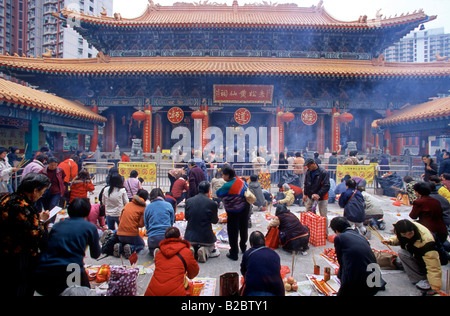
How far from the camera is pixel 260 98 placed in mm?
13742

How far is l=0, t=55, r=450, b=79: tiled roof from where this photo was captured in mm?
11883

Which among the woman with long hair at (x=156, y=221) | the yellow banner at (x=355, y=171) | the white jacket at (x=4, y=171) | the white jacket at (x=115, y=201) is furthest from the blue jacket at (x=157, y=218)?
the yellow banner at (x=355, y=171)

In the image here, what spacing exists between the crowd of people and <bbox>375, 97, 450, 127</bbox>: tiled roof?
5.46m

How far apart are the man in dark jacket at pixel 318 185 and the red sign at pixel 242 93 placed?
9076 millimetres

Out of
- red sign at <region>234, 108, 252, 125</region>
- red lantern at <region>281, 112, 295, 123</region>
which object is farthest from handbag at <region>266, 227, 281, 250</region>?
red lantern at <region>281, 112, 295, 123</region>

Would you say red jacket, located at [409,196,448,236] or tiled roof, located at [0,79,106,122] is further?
tiled roof, located at [0,79,106,122]

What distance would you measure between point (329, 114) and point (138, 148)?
11.2m

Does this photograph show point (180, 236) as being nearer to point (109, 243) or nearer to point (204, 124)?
point (109, 243)

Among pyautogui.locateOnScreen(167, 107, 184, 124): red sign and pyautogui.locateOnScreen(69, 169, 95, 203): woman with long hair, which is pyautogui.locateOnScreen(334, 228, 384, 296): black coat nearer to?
pyautogui.locateOnScreen(69, 169, 95, 203): woman with long hair

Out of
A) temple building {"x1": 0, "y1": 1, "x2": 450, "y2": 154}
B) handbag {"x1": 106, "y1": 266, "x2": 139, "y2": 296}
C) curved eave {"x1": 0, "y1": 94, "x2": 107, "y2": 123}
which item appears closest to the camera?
handbag {"x1": 106, "y1": 266, "x2": 139, "y2": 296}

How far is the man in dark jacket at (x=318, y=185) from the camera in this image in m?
5.21

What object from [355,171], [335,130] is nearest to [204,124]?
[335,130]

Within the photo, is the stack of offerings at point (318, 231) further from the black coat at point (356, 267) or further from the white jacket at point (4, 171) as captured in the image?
the white jacket at point (4, 171)

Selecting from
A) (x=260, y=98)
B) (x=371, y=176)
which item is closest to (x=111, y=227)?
(x=371, y=176)
